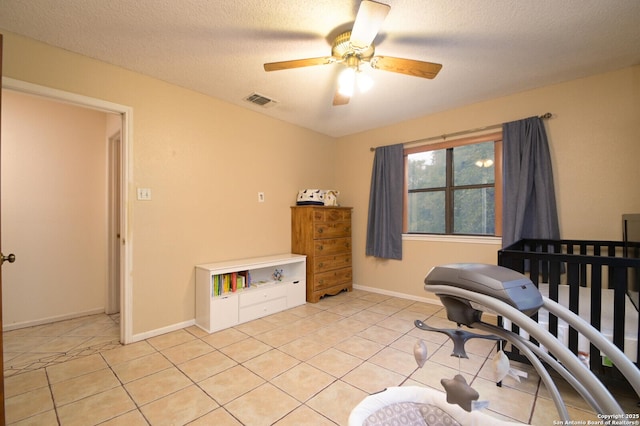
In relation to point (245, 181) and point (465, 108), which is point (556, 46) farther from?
point (245, 181)

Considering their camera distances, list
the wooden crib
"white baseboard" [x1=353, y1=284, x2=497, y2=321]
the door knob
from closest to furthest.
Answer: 1. the door knob
2. the wooden crib
3. "white baseboard" [x1=353, y1=284, x2=497, y2=321]

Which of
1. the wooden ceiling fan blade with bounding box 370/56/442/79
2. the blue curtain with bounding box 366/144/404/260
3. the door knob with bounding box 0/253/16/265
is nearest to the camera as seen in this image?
the door knob with bounding box 0/253/16/265

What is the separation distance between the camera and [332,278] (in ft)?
12.6

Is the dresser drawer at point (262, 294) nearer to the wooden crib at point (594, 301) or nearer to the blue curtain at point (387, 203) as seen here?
the blue curtain at point (387, 203)

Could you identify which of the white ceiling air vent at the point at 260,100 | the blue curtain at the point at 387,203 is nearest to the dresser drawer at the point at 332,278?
the blue curtain at the point at 387,203

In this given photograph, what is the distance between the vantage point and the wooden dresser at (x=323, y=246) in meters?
3.61

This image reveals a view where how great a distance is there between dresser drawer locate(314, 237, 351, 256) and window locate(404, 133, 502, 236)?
908 millimetres

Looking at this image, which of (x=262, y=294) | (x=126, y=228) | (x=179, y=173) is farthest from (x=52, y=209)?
(x=262, y=294)

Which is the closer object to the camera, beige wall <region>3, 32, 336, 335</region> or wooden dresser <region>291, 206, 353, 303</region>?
beige wall <region>3, 32, 336, 335</region>

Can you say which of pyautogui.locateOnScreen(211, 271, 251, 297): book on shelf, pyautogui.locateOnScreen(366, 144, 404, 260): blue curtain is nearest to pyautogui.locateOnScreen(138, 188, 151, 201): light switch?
pyautogui.locateOnScreen(211, 271, 251, 297): book on shelf

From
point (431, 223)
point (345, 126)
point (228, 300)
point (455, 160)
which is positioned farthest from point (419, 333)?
point (345, 126)

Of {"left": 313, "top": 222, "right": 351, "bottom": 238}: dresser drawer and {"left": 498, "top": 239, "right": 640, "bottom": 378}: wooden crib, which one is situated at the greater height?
{"left": 313, "top": 222, "right": 351, "bottom": 238}: dresser drawer

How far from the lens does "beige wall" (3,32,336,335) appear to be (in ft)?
7.39

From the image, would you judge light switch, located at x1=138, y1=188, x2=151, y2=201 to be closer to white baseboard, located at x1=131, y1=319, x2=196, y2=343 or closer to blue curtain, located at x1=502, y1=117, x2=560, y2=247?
white baseboard, located at x1=131, y1=319, x2=196, y2=343
